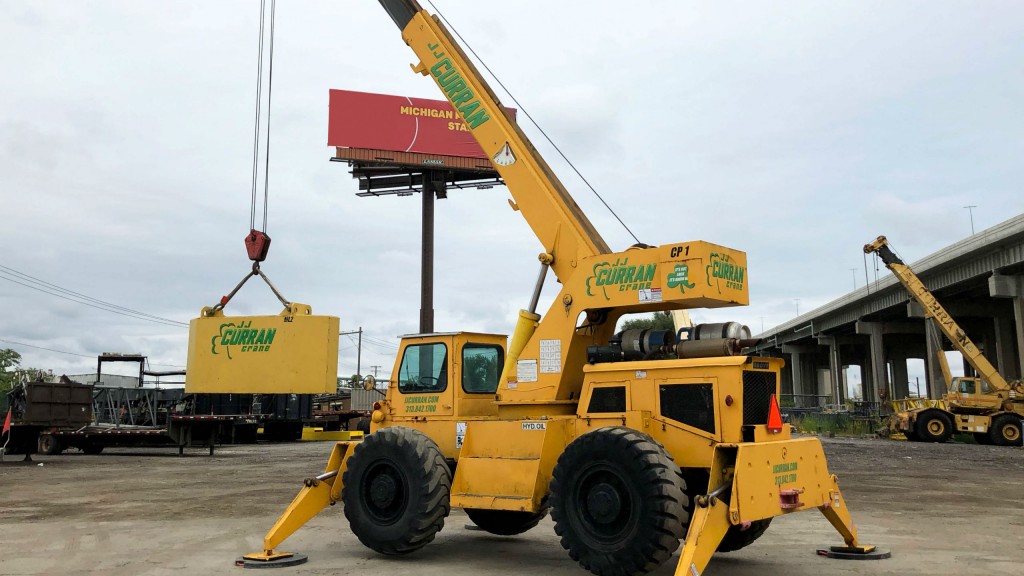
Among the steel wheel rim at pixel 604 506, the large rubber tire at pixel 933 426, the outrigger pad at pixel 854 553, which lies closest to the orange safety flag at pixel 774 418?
the steel wheel rim at pixel 604 506

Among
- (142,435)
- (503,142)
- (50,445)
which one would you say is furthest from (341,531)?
(50,445)

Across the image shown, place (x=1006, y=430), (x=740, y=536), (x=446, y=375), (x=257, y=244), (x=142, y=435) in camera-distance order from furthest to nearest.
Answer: (x=1006, y=430) < (x=142, y=435) < (x=257, y=244) < (x=446, y=375) < (x=740, y=536)

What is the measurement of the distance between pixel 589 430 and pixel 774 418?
1.77m

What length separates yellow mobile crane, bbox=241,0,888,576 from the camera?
23.7 feet

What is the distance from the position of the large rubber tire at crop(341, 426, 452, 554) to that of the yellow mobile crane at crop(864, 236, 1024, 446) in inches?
1207

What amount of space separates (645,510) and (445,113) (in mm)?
52670

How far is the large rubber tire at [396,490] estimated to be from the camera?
8.67m

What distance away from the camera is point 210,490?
16.7m

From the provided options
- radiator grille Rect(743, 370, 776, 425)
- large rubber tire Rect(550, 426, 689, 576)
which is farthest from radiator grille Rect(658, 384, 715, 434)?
large rubber tire Rect(550, 426, 689, 576)

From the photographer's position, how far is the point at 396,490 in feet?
29.3

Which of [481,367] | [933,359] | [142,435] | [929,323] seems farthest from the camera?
[933,359]

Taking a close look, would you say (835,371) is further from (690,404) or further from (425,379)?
(690,404)

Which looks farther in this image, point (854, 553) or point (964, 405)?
point (964, 405)

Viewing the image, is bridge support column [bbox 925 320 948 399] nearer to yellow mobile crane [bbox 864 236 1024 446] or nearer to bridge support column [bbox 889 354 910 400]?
yellow mobile crane [bbox 864 236 1024 446]
